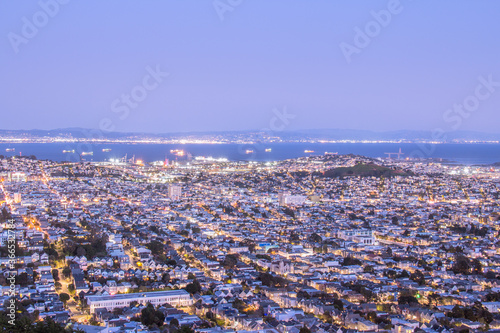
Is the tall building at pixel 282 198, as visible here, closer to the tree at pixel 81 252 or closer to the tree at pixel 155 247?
the tree at pixel 155 247

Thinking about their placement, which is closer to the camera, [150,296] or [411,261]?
[150,296]

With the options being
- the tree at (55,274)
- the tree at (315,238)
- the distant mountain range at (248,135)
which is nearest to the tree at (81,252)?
the tree at (55,274)

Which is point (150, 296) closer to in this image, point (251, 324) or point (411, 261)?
point (251, 324)

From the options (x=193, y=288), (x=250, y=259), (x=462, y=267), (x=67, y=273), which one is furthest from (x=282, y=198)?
(x=193, y=288)

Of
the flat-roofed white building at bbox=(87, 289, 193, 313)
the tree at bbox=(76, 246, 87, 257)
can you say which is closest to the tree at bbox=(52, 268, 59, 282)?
the tree at bbox=(76, 246, 87, 257)

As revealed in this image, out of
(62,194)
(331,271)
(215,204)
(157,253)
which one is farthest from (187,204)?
(331,271)

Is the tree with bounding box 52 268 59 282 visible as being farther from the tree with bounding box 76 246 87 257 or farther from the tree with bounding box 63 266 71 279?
the tree with bounding box 76 246 87 257

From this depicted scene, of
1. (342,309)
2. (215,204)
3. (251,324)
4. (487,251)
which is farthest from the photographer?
(215,204)
